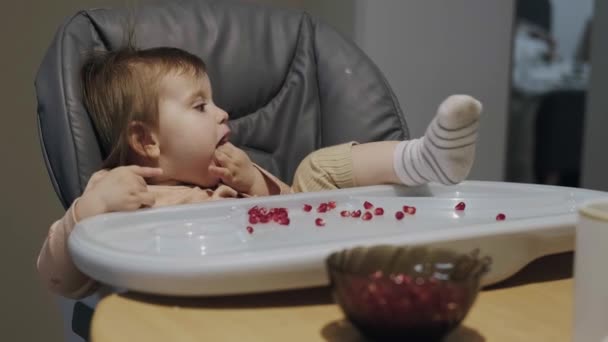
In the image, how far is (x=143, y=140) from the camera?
1.17 metres

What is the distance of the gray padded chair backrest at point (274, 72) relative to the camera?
1266 mm

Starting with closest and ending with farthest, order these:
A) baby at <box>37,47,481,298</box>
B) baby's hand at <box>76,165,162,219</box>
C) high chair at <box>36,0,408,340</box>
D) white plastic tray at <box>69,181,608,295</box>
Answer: white plastic tray at <box>69,181,608,295</box>
baby's hand at <box>76,165,162,219</box>
baby at <box>37,47,481,298</box>
high chair at <box>36,0,408,340</box>

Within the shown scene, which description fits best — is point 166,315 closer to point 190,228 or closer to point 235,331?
point 235,331

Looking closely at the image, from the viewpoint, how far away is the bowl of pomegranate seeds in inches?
20.6

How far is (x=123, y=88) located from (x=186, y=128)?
0.12m

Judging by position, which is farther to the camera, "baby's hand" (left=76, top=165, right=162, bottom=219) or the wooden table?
"baby's hand" (left=76, top=165, right=162, bottom=219)

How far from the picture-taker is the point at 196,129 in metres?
1.16

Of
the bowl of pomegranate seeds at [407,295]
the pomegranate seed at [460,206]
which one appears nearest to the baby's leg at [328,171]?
the pomegranate seed at [460,206]

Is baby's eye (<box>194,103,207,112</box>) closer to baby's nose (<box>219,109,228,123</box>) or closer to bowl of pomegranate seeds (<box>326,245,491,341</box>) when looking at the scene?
baby's nose (<box>219,109,228,123</box>)

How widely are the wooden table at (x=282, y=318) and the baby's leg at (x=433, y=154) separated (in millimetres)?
253

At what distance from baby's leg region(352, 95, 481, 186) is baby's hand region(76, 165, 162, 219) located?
1.13 ft

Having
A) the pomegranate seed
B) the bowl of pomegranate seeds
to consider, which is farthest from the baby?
the bowl of pomegranate seeds

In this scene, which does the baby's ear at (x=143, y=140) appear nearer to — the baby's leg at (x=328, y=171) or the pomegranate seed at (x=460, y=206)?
the baby's leg at (x=328, y=171)

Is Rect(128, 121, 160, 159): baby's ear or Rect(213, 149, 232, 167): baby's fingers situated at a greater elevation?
Rect(128, 121, 160, 159): baby's ear
